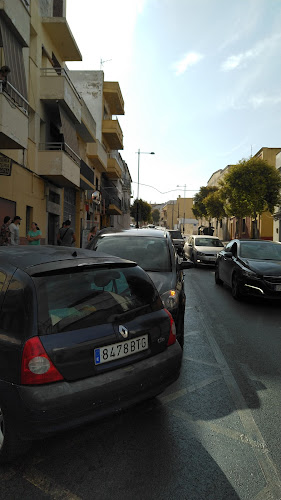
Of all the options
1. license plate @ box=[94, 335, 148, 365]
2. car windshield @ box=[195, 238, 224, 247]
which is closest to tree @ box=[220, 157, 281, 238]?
car windshield @ box=[195, 238, 224, 247]

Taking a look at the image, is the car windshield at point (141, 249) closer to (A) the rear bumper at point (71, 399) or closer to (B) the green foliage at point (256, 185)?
(A) the rear bumper at point (71, 399)

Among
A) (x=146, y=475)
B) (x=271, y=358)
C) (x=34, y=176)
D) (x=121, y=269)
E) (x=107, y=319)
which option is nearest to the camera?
(x=146, y=475)

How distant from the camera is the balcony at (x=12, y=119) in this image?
1054 cm

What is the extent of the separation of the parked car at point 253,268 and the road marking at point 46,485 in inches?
254

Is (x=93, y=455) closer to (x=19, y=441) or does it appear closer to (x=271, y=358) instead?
(x=19, y=441)

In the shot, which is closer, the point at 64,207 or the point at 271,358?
the point at 271,358

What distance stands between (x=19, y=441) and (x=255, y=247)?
8344 mm

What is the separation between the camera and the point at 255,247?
9.70 meters

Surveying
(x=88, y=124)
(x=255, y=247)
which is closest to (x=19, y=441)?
(x=255, y=247)

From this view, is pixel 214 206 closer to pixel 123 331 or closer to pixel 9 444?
pixel 123 331

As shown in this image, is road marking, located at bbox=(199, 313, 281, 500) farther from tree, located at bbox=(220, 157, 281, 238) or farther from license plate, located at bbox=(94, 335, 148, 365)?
tree, located at bbox=(220, 157, 281, 238)

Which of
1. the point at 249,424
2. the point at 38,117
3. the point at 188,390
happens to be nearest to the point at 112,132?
the point at 38,117

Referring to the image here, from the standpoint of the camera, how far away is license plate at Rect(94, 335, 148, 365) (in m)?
2.61

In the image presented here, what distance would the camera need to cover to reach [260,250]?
31.3 ft
